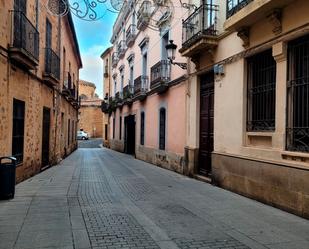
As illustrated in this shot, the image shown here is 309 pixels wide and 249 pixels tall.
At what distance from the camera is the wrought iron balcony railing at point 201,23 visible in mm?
10469

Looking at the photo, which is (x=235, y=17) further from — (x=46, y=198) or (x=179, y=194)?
(x=46, y=198)

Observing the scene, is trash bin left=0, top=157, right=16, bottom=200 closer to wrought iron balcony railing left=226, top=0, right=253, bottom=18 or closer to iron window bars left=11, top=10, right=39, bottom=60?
iron window bars left=11, top=10, right=39, bottom=60

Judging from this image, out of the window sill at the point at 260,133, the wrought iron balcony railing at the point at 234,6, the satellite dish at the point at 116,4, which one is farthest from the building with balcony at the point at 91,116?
the window sill at the point at 260,133

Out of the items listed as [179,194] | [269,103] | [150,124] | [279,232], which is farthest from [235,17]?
[150,124]

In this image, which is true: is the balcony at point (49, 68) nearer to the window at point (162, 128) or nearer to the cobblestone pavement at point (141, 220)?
the cobblestone pavement at point (141, 220)

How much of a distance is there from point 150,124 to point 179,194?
989 centimetres

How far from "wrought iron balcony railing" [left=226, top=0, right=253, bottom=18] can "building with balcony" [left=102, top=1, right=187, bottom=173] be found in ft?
13.1

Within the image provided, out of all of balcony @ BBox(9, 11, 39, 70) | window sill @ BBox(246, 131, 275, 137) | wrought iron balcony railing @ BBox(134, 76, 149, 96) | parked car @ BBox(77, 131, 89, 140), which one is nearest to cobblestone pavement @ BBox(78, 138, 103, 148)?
parked car @ BBox(77, 131, 89, 140)

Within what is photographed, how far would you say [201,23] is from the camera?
10938mm

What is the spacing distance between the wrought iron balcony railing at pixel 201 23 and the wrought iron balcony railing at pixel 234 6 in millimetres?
928

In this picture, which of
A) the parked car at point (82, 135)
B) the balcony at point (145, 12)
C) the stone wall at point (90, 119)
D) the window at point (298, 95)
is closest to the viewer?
the window at point (298, 95)

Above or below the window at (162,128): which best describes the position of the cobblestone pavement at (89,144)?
below

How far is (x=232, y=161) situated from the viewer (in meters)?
9.20

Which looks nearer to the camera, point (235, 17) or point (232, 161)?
point (235, 17)
